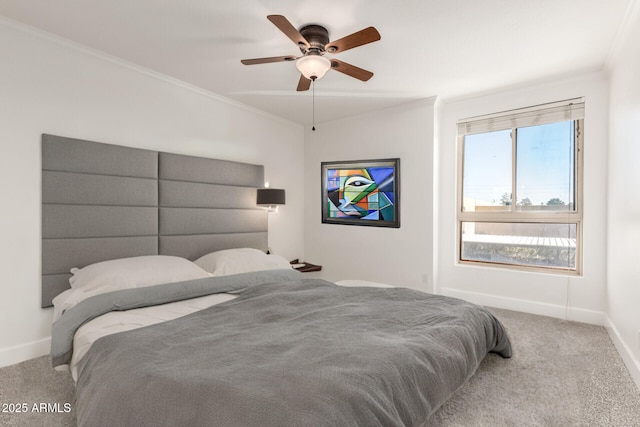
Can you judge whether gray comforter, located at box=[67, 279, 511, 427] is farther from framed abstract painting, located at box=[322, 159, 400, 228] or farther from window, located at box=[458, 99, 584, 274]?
framed abstract painting, located at box=[322, 159, 400, 228]

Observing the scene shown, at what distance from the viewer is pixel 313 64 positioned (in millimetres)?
2232

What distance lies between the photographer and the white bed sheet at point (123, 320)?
172cm

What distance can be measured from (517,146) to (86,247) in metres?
4.40

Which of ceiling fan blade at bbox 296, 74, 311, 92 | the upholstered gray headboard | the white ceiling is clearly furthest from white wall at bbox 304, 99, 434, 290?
ceiling fan blade at bbox 296, 74, 311, 92

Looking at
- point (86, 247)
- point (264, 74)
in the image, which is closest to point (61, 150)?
point (86, 247)

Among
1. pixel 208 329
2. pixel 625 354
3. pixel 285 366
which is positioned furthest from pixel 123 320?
pixel 625 354

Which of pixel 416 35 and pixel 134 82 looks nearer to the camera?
pixel 416 35

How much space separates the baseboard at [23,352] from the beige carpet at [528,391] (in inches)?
3.4

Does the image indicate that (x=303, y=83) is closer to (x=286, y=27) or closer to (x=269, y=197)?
(x=286, y=27)

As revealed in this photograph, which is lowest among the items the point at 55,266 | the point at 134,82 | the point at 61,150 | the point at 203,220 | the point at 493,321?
the point at 493,321

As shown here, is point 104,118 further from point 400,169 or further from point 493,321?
point 493,321

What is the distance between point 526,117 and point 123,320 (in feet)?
13.6

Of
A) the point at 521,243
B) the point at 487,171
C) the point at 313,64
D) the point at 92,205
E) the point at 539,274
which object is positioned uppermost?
the point at 313,64

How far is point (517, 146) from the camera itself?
3.75m
